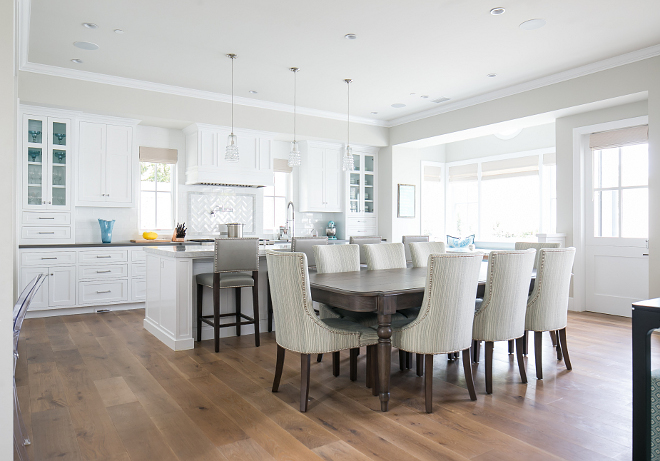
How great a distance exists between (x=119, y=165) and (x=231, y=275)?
2.70m

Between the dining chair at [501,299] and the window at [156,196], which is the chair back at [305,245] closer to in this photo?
the dining chair at [501,299]

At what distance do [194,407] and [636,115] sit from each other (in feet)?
17.1

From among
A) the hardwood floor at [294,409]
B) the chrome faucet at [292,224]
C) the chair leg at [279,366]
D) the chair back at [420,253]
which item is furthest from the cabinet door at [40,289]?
the chair back at [420,253]

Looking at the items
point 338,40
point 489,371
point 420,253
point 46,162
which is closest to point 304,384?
point 489,371

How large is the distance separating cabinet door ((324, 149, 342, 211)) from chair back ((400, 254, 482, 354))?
4923 millimetres

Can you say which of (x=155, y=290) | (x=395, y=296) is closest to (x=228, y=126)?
(x=155, y=290)

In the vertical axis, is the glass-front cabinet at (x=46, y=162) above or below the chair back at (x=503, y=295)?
above

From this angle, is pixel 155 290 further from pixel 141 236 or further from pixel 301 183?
pixel 301 183

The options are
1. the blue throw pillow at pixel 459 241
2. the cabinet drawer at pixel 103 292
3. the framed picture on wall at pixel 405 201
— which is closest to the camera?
the cabinet drawer at pixel 103 292

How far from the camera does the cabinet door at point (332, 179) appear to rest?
7461 mm

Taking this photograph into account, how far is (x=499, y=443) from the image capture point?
2.23 metres

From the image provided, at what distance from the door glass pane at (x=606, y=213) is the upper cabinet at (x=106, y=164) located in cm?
563

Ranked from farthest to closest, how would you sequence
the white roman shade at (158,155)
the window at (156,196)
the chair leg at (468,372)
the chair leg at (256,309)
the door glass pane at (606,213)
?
the window at (156,196) → the white roman shade at (158,155) → the door glass pane at (606,213) → the chair leg at (256,309) → the chair leg at (468,372)

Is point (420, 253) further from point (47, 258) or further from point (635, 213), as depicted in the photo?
point (47, 258)
